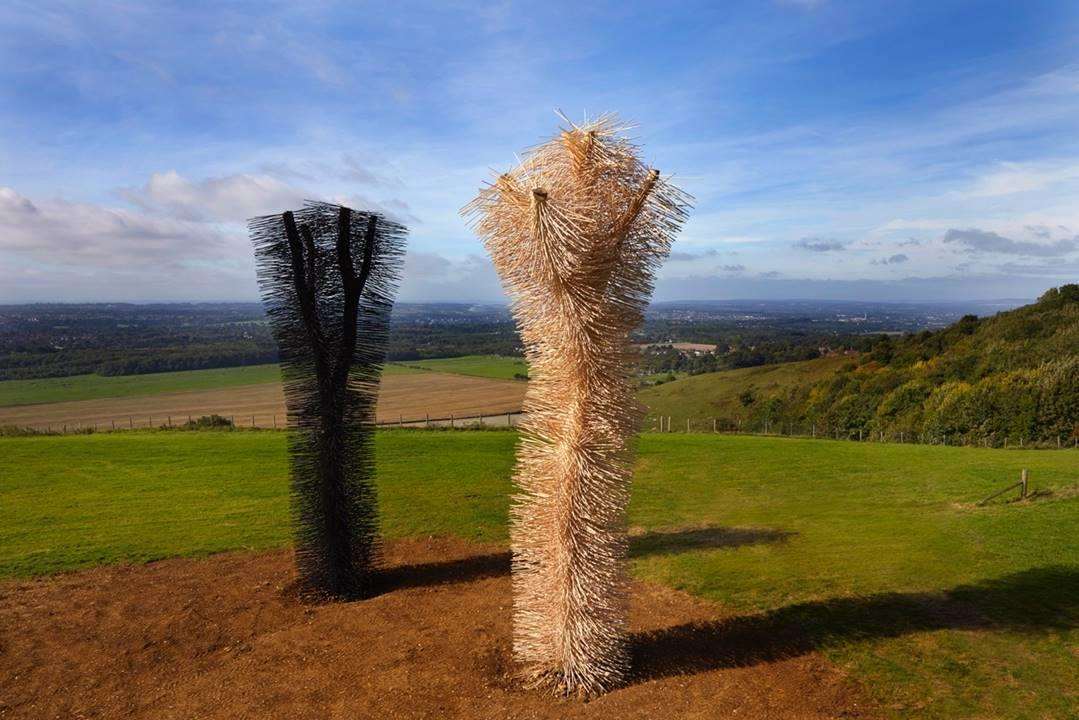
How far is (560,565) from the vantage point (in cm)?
617

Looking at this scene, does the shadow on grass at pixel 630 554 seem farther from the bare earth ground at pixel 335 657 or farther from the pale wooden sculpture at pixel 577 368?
the pale wooden sculpture at pixel 577 368

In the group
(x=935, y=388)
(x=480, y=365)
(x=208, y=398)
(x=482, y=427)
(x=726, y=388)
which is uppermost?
(x=480, y=365)

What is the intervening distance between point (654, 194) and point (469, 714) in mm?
5022

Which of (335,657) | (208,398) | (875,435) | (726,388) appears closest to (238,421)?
(208,398)

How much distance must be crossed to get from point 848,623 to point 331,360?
719cm

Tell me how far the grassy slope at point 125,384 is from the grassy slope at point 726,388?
3358 centimetres

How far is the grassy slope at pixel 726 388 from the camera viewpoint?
52416 mm

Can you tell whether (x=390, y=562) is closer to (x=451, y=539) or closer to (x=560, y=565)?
(x=451, y=539)

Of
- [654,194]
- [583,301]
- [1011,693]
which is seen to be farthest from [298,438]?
[1011,693]

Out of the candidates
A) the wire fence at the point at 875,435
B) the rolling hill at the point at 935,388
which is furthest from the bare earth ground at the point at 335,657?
the rolling hill at the point at 935,388

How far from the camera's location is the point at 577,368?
593 cm

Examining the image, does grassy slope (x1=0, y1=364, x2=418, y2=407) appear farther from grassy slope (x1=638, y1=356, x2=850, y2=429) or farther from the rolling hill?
the rolling hill

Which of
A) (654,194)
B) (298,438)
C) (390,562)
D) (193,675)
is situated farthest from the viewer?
(390,562)

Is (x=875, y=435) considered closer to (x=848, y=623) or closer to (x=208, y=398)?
(x=848, y=623)
